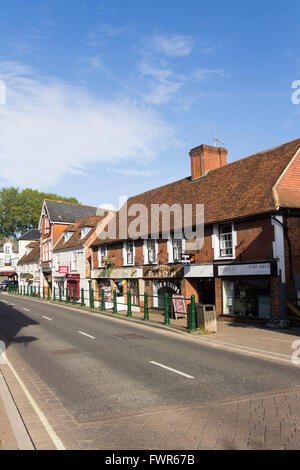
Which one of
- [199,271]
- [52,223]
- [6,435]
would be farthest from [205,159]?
[52,223]

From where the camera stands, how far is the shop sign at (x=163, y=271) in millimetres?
22331

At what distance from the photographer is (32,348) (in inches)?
492

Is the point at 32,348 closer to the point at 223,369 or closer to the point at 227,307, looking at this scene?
the point at 223,369

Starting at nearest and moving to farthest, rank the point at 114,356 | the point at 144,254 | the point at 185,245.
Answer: the point at 114,356 < the point at 185,245 < the point at 144,254

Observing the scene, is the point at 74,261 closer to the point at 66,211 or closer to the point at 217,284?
the point at 66,211

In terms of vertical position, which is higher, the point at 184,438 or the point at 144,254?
the point at 144,254

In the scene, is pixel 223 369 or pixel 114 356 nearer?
pixel 223 369

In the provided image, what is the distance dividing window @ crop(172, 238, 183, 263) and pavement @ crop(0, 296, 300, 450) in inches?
585

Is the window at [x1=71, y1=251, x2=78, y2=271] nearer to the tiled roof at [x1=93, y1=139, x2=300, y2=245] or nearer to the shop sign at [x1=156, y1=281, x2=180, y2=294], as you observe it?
the tiled roof at [x1=93, y1=139, x2=300, y2=245]

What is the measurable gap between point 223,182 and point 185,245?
449cm

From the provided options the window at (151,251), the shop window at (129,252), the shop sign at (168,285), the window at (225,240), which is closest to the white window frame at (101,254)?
the shop window at (129,252)

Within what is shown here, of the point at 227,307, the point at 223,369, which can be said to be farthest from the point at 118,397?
the point at 227,307

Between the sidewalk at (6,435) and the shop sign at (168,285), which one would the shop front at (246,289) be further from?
the sidewalk at (6,435)

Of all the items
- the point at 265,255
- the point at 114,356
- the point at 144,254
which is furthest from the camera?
the point at 144,254
